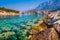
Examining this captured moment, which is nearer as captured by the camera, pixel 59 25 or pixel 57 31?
pixel 57 31

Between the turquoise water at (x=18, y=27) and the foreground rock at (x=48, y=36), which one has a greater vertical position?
the foreground rock at (x=48, y=36)

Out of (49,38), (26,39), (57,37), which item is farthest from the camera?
(26,39)

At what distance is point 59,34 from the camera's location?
20188 mm

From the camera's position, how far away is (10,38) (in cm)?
2225

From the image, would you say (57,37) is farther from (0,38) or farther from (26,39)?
(0,38)

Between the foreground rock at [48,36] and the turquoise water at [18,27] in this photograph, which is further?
the turquoise water at [18,27]

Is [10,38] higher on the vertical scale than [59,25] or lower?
lower

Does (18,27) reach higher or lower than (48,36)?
lower

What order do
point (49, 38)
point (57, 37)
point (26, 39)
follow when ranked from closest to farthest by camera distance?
1. point (49, 38)
2. point (57, 37)
3. point (26, 39)

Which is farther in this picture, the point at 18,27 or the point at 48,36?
the point at 18,27

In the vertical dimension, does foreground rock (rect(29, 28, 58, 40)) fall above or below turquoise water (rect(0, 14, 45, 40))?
above

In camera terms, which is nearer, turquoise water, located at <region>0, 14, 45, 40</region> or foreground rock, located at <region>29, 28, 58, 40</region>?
foreground rock, located at <region>29, 28, 58, 40</region>

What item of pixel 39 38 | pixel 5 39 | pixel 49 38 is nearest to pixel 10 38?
pixel 5 39

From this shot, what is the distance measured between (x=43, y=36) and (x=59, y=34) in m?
2.71
